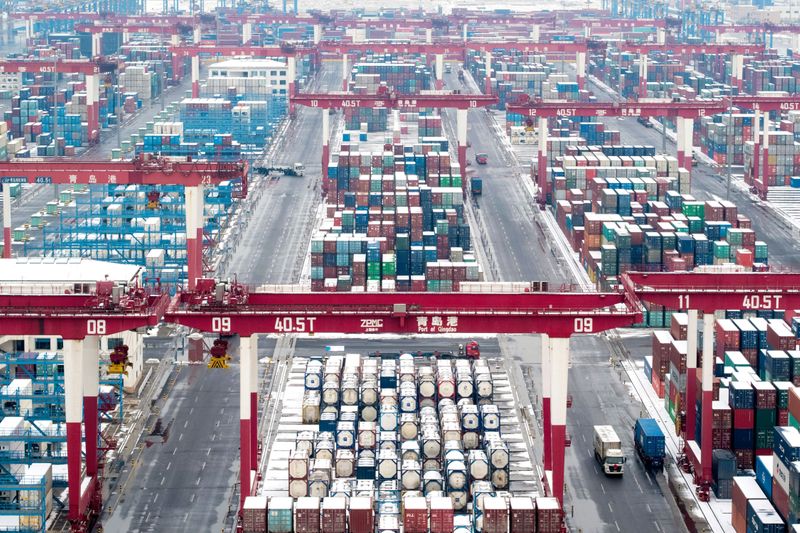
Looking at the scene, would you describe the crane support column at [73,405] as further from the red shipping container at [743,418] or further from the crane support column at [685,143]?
the crane support column at [685,143]

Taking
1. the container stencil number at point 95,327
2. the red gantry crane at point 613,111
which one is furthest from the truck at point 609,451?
the red gantry crane at point 613,111

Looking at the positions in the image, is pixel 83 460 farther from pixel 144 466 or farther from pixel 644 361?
pixel 644 361

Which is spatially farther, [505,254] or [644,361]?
[505,254]

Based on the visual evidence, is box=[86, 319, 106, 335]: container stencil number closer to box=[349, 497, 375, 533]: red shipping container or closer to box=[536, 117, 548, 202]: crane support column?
box=[349, 497, 375, 533]: red shipping container

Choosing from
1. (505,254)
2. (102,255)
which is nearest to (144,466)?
(102,255)

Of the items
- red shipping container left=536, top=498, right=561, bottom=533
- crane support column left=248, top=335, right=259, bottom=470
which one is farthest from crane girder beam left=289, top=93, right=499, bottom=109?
red shipping container left=536, top=498, right=561, bottom=533

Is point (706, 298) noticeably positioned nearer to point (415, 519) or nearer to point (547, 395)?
point (547, 395)

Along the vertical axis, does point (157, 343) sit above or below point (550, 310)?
below
